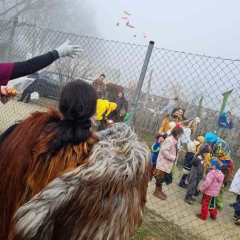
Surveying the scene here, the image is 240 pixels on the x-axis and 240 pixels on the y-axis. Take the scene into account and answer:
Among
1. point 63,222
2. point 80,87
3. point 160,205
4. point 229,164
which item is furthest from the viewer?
point 229,164

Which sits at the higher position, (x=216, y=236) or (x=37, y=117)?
(x=37, y=117)

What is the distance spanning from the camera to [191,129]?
6887 millimetres

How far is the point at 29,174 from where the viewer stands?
4.62 feet

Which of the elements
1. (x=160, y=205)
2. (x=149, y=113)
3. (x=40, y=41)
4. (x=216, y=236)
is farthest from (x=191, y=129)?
(x=40, y=41)

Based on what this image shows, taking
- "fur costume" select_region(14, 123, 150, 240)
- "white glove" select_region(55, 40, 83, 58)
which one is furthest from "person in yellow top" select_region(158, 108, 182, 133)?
"fur costume" select_region(14, 123, 150, 240)

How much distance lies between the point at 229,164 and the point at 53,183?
5.77 meters

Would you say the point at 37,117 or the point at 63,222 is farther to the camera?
the point at 37,117

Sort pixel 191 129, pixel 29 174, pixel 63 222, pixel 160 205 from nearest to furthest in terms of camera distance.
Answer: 1. pixel 63 222
2. pixel 29 174
3. pixel 160 205
4. pixel 191 129

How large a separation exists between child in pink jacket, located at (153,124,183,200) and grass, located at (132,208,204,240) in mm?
948

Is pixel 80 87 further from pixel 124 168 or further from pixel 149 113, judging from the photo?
pixel 149 113

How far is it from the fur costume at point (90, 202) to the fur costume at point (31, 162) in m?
0.14

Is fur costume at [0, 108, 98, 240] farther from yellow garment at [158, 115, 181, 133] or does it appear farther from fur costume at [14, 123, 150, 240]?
yellow garment at [158, 115, 181, 133]

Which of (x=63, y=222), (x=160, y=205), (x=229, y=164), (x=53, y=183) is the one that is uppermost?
(x=53, y=183)

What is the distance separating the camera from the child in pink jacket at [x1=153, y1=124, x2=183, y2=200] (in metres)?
5.43
